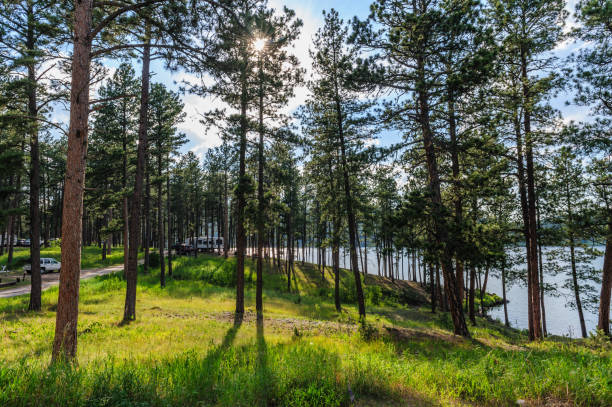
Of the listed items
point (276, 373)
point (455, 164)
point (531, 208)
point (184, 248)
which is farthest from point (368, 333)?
point (184, 248)

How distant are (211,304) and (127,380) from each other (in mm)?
14173

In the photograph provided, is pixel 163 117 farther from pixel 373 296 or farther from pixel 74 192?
pixel 373 296

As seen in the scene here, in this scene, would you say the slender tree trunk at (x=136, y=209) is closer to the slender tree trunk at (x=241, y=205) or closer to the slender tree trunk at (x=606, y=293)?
the slender tree trunk at (x=241, y=205)

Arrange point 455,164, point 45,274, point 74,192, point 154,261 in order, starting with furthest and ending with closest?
1. point 154,261
2. point 45,274
3. point 455,164
4. point 74,192

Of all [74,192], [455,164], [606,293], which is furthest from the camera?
[455,164]

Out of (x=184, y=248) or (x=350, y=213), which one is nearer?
(x=350, y=213)

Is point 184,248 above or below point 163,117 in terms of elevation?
below

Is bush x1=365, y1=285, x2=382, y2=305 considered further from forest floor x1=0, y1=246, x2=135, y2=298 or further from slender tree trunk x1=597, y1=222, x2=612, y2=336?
forest floor x1=0, y1=246, x2=135, y2=298

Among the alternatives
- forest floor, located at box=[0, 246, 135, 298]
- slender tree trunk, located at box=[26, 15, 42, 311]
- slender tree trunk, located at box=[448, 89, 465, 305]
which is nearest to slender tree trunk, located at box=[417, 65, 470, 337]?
slender tree trunk, located at box=[448, 89, 465, 305]

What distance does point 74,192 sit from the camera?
540cm

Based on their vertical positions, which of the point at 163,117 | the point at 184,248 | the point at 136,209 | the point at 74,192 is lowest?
the point at 184,248

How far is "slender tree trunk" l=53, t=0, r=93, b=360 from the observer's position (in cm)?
527

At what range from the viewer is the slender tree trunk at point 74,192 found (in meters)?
5.27

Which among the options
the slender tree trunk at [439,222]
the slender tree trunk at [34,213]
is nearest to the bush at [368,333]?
the slender tree trunk at [439,222]
